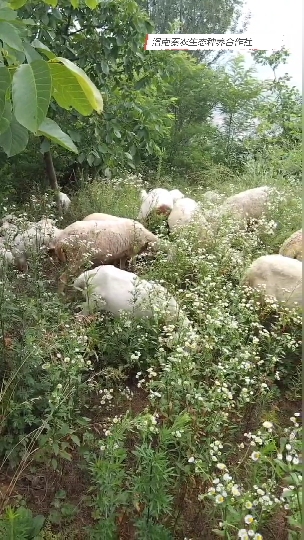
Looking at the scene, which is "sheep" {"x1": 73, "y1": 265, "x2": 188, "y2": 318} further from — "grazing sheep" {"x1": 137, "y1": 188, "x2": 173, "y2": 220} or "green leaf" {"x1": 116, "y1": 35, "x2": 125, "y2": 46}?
"green leaf" {"x1": 116, "y1": 35, "x2": 125, "y2": 46}

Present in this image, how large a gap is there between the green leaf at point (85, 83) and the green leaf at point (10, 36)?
0.06 meters

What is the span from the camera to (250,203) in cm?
359

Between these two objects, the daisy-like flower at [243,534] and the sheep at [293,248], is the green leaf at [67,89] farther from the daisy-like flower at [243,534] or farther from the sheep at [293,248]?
the sheep at [293,248]

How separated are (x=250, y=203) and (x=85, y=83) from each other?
2968mm

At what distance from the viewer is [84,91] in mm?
729

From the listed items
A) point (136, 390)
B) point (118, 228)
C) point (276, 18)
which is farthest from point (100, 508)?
point (118, 228)

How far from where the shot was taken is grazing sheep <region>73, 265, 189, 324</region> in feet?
6.61

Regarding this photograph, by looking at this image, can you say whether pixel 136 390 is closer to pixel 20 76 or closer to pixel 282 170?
pixel 20 76

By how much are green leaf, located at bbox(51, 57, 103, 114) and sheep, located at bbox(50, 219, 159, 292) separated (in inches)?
67.4

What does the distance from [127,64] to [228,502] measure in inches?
119

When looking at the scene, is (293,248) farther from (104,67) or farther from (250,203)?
(104,67)

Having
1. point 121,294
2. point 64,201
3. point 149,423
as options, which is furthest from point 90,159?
point 149,423

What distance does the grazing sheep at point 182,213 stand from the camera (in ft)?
10.7

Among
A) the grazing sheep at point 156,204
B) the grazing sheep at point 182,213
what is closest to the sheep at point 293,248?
the grazing sheep at point 182,213
